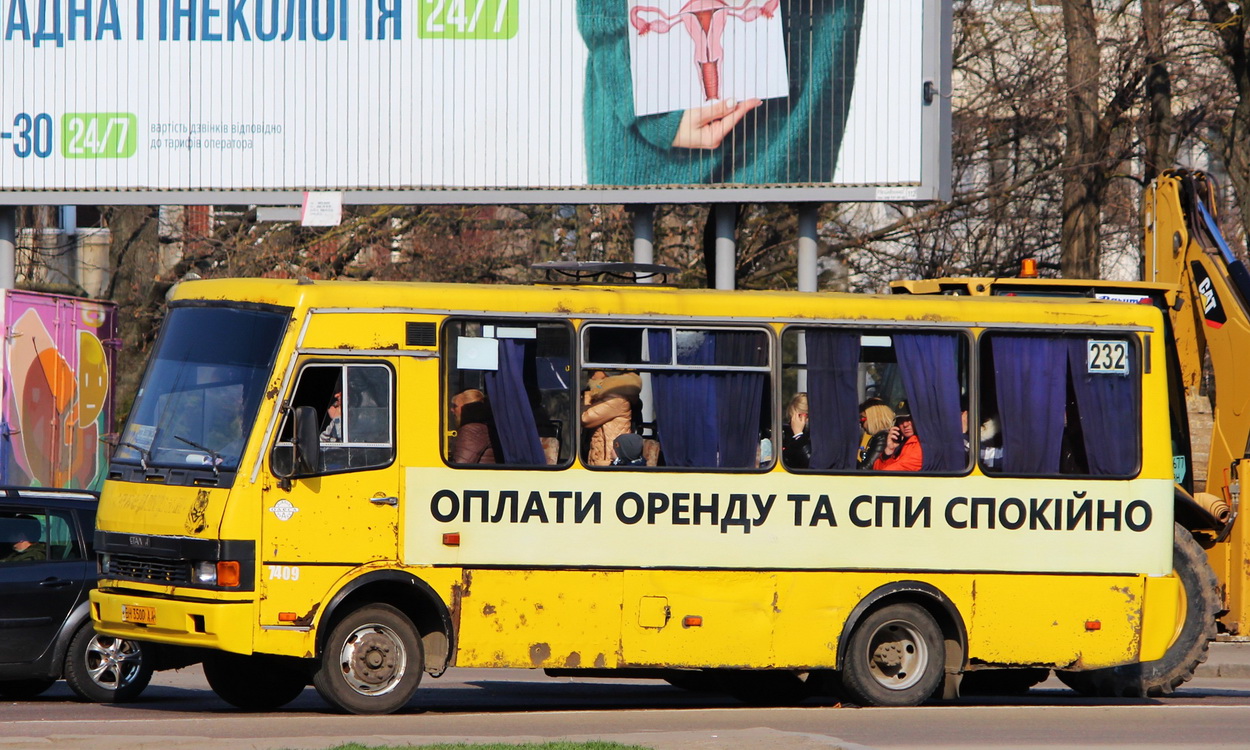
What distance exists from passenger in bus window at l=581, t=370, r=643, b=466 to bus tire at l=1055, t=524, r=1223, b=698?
3.99 meters

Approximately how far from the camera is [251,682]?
38.5 feet

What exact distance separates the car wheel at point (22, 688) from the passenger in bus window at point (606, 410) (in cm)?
467

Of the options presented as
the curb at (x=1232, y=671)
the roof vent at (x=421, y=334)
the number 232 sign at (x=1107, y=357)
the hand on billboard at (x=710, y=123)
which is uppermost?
the hand on billboard at (x=710, y=123)

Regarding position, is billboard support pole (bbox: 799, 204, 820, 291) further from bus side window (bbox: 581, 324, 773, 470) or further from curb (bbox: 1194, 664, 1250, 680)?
bus side window (bbox: 581, 324, 773, 470)

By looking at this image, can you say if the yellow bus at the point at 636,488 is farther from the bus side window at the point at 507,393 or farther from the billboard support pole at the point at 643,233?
the billboard support pole at the point at 643,233

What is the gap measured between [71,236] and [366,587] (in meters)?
20.1

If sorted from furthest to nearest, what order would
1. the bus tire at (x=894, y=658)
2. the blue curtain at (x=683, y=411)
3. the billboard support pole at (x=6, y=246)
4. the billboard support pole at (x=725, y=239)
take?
the billboard support pole at (x=6, y=246), the billboard support pole at (x=725, y=239), the bus tire at (x=894, y=658), the blue curtain at (x=683, y=411)

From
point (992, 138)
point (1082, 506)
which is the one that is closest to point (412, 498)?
point (1082, 506)

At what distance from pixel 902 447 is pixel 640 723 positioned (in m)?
2.65

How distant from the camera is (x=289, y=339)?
34.9 ft

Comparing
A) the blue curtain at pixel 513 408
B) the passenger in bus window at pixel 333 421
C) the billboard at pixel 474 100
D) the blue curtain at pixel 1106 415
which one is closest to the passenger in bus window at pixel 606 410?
the blue curtain at pixel 513 408

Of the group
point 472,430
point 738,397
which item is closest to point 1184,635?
point 738,397

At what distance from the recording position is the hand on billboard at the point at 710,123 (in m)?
18.5

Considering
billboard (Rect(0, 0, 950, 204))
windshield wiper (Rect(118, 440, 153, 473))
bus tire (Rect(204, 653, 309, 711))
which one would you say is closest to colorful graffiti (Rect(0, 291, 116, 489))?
billboard (Rect(0, 0, 950, 204))
